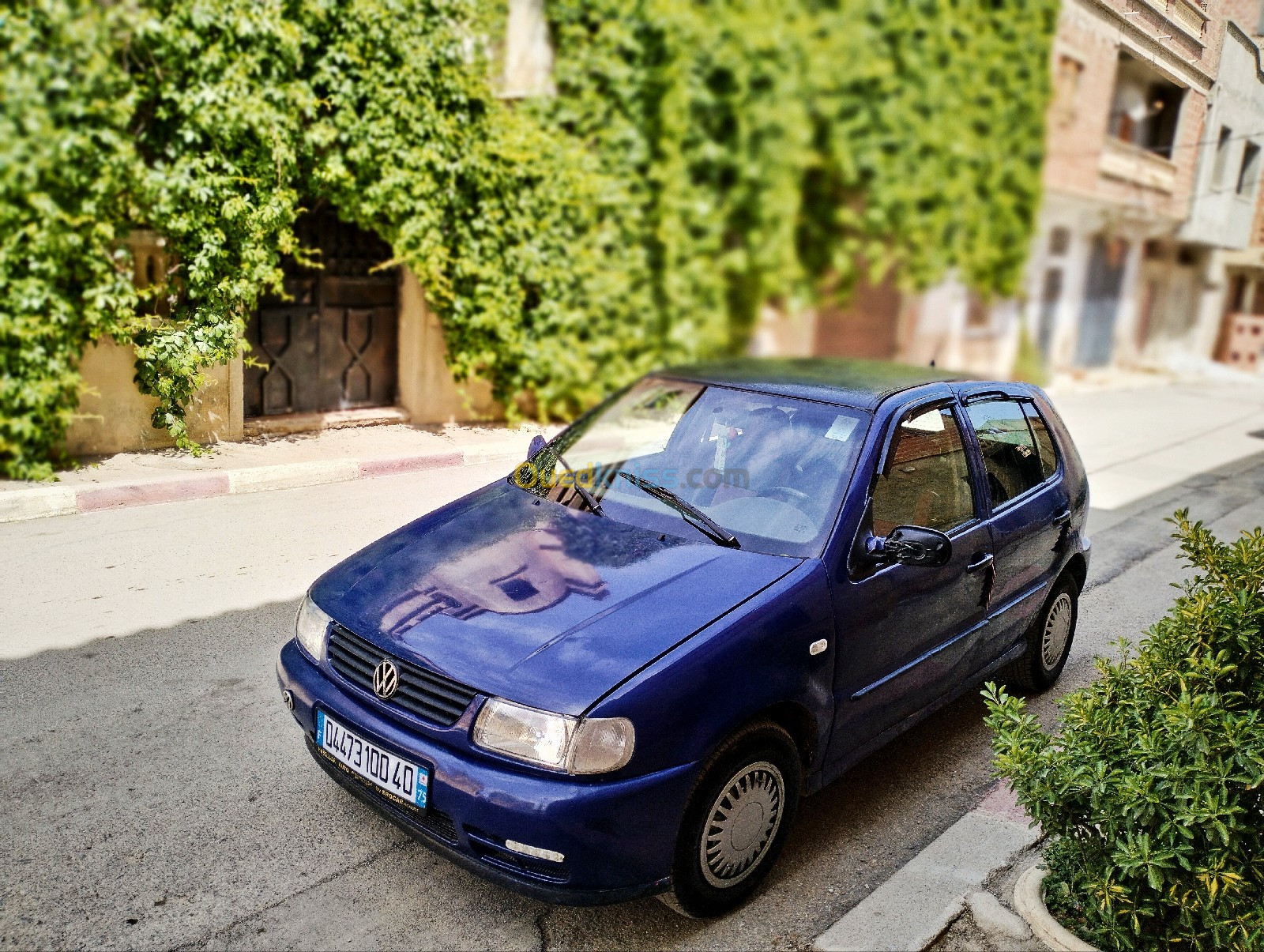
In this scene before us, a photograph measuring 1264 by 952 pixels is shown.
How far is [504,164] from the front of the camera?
410 inches

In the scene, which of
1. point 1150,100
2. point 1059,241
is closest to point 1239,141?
point 1150,100

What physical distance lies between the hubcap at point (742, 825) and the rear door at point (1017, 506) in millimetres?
1514

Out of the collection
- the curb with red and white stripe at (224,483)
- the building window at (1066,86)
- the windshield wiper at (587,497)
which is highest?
the building window at (1066,86)

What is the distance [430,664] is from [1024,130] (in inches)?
683

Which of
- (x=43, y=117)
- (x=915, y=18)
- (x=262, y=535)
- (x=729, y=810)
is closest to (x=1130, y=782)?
(x=729, y=810)

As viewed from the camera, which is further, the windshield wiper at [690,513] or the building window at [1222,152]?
the building window at [1222,152]

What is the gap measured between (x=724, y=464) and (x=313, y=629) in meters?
1.63

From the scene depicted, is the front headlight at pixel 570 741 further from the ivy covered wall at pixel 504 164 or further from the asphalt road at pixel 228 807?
the ivy covered wall at pixel 504 164

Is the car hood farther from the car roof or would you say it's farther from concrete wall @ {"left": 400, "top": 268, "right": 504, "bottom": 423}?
concrete wall @ {"left": 400, "top": 268, "right": 504, "bottom": 423}

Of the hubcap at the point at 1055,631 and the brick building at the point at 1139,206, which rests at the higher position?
the brick building at the point at 1139,206

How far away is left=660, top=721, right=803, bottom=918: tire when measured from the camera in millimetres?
2854

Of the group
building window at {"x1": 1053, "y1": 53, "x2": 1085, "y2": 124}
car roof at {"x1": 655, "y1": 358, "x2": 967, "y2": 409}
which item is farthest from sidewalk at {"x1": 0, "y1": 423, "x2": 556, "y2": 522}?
building window at {"x1": 1053, "y1": 53, "x2": 1085, "y2": 124}

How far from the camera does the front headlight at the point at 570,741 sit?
104 inches

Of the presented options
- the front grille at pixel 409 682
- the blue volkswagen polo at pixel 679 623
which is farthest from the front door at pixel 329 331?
the front grille at pixel 409 682
